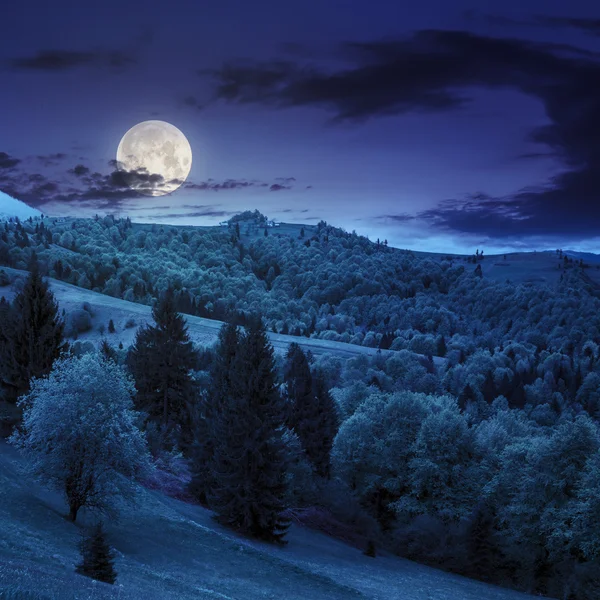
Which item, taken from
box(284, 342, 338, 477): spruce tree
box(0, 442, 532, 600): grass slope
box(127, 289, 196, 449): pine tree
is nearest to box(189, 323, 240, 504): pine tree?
box(0, 442, 532, 600): grass slope

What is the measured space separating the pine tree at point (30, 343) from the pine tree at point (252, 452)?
1619 centimetres

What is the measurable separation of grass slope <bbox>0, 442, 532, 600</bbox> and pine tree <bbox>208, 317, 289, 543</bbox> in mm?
1919

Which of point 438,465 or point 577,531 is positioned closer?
point 577,531

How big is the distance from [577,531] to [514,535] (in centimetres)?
724

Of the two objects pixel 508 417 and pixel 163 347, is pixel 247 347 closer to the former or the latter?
pixel 163 347

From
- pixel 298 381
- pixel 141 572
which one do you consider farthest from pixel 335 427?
pixel 141 572

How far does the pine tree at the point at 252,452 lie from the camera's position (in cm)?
4759

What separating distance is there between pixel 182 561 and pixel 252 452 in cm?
1393

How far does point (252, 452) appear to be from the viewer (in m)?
48.6

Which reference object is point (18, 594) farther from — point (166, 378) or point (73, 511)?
point (166, 378)

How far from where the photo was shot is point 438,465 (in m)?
69.8

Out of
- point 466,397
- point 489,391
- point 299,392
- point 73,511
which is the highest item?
point 299,392

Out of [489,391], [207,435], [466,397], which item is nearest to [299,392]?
[207,435]

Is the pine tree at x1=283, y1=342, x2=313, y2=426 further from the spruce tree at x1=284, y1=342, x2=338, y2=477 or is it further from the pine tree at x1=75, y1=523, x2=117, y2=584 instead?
the pine tree at x1=75, y1=523, x2=117, y2=584
